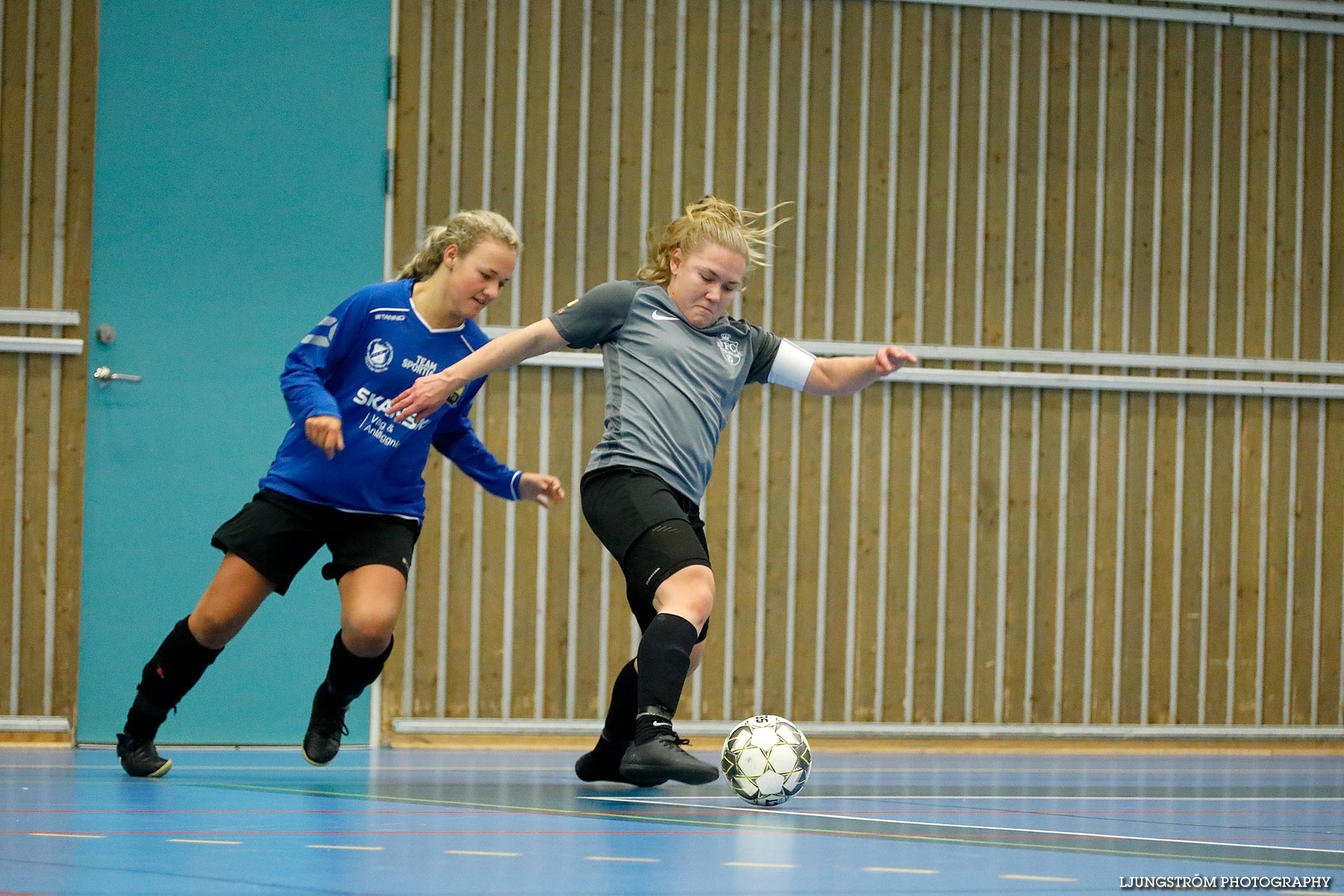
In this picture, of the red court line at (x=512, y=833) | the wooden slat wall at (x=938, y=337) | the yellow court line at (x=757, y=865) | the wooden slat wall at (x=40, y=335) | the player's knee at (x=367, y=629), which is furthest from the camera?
the wooden slat wall at (x=938, y=337)

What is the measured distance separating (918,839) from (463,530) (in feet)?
13.5

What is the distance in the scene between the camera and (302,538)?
4219 millimetres

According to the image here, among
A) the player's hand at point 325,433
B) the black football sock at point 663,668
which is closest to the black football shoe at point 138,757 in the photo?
the player's hand at point 325,433

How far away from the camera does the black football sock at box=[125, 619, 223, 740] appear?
416 centimetres

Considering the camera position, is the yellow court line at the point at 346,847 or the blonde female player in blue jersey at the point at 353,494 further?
the blonde female player in blue jersey at the point at 353,494

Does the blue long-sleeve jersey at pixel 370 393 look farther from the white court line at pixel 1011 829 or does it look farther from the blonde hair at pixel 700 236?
the white court line at pixel 1011 829

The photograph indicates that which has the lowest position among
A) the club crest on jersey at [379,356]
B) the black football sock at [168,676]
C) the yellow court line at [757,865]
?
the yellow court line at [757,865]

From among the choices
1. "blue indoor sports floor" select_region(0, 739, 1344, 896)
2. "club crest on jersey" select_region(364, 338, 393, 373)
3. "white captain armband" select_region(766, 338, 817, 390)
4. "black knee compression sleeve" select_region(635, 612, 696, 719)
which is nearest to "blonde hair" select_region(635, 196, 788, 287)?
"white captain armband" select_region(766, 338, 817, 390)

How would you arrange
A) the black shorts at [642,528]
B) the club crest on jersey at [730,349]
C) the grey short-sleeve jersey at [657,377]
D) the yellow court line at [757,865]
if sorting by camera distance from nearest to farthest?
the yellow court line at [757,865] < the black shorts at [642,528] < the grey short-sleeve jersey at [657,377] < the club crest on jersey at [730,349]

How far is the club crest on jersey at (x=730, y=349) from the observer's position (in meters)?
3.90

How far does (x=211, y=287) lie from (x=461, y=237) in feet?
9.03

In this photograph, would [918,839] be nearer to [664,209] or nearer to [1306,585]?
[664,209]

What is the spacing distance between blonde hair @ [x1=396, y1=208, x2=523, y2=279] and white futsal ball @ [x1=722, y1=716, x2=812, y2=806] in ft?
5.27

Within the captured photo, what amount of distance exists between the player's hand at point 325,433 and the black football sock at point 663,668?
1.03 metres
